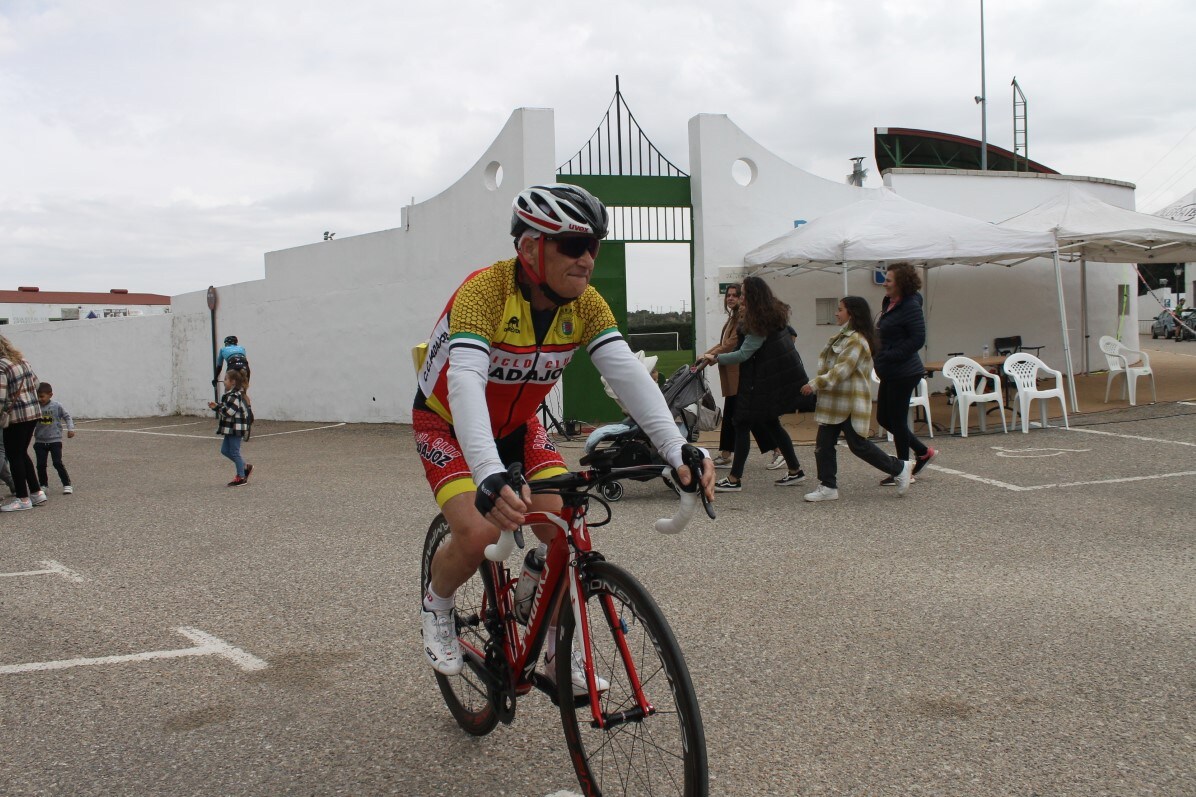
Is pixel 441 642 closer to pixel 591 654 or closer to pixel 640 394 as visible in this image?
pixel 591 654

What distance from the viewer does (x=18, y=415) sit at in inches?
350

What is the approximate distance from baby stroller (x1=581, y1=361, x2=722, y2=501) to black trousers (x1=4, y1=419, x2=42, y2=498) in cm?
525

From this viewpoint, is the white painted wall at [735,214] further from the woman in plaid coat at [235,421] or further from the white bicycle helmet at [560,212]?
the white bicycle helmet at [560,212]

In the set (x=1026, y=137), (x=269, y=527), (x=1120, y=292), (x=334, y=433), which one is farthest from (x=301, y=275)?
(x=1026, y=137)

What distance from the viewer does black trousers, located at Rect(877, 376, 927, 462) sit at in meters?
8.52

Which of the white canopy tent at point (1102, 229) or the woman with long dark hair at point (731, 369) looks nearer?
the woman with long dark hair at point (731, 369)

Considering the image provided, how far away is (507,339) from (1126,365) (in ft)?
43.9

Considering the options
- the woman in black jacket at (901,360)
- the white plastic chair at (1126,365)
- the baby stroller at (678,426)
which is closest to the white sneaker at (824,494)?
the woman in black jacket at (901,360)

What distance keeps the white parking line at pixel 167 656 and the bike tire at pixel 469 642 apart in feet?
4.00

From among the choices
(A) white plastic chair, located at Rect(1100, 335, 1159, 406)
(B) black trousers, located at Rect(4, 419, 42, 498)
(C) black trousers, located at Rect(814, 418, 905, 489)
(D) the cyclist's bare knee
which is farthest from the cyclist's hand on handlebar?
(A) white plastic chair, located at Rect(1100, 335, 1159, 406)

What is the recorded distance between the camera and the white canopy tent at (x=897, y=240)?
488 inches

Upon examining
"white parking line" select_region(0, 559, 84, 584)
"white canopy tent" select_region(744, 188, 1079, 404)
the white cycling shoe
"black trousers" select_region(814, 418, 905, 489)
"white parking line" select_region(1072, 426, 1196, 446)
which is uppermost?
"white canopy tent" select_region(744, 188, 1079, 404)

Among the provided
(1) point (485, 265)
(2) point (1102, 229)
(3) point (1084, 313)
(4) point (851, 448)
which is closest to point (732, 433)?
(4) point (851, 448)

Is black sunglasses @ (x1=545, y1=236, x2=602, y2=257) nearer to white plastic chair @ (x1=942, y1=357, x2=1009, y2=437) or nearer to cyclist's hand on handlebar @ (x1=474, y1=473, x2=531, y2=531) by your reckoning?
cyclist's hand on handlebar @ (x1=474, y1=473, x2=531, y2=531)
